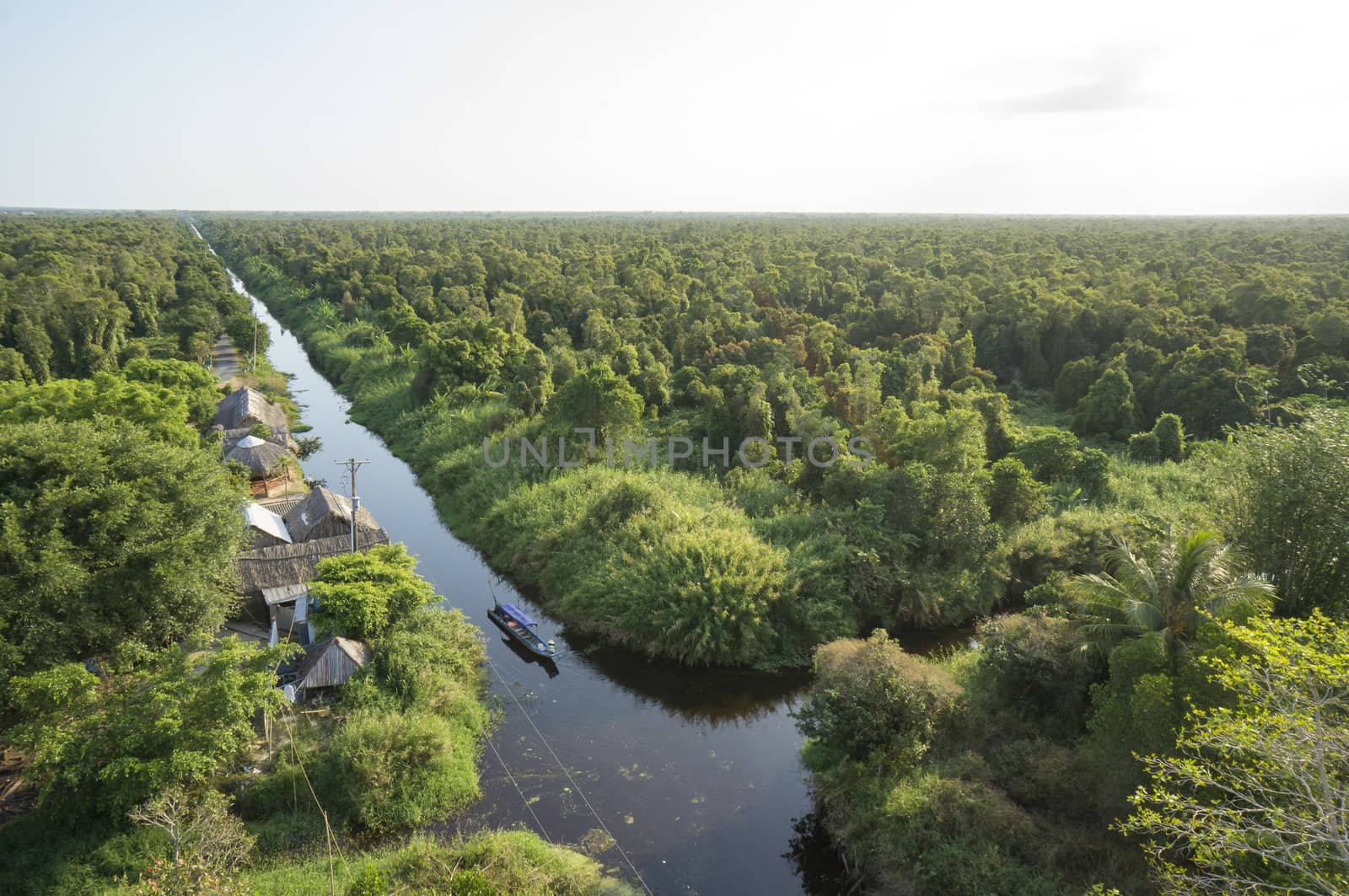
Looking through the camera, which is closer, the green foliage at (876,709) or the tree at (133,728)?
the tree at (133,728)

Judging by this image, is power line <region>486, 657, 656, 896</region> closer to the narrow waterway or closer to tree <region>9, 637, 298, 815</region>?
the narrow waterway

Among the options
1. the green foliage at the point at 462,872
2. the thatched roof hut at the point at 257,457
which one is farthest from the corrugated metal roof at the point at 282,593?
the thatched roof hut at the point at 257,457

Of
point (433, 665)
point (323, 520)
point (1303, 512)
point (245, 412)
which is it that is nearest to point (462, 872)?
point (433, 665)

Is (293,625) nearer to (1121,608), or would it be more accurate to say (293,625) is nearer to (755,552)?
(755,552)

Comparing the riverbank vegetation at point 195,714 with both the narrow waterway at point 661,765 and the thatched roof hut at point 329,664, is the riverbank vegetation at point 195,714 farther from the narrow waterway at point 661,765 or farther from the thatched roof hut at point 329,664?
the narrow waterway at point 661,765

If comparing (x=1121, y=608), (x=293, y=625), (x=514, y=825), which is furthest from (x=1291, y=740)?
(x=293, y=625)

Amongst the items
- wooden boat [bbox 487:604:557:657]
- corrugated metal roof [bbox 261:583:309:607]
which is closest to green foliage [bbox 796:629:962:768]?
wooden boat [bbox 487:604:557:657]
